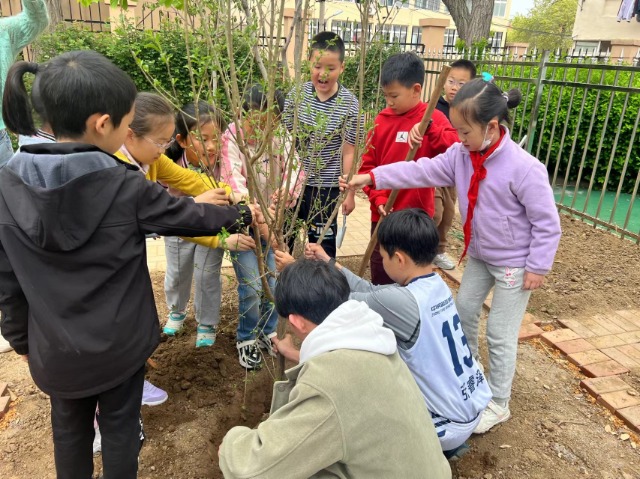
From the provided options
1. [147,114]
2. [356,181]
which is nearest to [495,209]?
[356,181]

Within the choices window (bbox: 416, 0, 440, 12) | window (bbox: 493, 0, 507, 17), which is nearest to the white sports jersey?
window (bbox: 416, 0, 440, 12)

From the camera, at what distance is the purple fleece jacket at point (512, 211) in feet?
7.29

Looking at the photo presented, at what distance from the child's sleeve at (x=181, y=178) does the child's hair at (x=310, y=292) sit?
107cm

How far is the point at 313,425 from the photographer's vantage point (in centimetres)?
125

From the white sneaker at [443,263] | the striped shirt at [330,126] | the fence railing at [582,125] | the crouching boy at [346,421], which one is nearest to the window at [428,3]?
the fence railing at [582,125]

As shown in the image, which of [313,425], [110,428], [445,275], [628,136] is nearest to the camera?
[313,425]

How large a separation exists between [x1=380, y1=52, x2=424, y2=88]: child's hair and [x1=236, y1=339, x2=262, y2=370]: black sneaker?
1720mm

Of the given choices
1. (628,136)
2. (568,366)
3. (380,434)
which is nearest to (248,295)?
(380,434)

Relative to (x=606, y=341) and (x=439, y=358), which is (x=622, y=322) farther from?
(x=439, y=358)

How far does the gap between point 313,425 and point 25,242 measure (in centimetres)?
105

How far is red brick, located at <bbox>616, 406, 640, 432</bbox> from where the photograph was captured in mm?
2612

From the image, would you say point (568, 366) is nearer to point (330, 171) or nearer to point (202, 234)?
point (330, 171)

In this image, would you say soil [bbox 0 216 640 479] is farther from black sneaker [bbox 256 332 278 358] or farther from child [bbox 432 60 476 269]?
child [bbox 432 60 476 269]

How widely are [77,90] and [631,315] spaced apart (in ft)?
12.9
